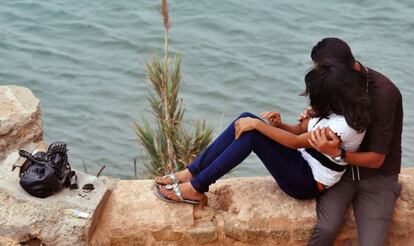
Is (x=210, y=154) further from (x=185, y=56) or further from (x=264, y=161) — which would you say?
(x=185, y=56)

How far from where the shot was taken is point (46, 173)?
4301 millimetres

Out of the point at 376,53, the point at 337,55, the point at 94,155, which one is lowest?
the point at 94,155

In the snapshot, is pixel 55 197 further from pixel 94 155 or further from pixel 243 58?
pixel 243 58

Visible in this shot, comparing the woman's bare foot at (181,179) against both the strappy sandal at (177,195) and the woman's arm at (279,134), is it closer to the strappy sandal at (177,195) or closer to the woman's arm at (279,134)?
the strappy sandal at (177,195)

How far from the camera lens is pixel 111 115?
9633 millimetres

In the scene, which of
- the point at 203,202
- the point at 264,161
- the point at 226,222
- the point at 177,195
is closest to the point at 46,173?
the point at 177,195

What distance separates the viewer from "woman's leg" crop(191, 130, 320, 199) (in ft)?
14.0

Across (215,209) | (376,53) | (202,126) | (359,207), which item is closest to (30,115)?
(202,126)

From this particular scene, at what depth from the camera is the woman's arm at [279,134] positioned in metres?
4.18

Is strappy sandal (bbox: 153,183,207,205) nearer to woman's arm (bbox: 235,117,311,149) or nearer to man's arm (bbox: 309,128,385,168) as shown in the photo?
woman's arm (bbox: 235,117,311,149)

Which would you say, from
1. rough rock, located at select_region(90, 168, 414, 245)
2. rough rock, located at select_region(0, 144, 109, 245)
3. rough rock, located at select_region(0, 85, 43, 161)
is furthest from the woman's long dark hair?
rough rock, located at select_region(0, 85, 43, 161)

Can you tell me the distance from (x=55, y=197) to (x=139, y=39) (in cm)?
765

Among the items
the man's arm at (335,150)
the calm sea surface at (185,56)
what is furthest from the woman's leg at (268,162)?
the calm sea surface at (185,56)

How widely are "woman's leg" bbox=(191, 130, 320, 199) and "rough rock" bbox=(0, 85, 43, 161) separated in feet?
5.76
